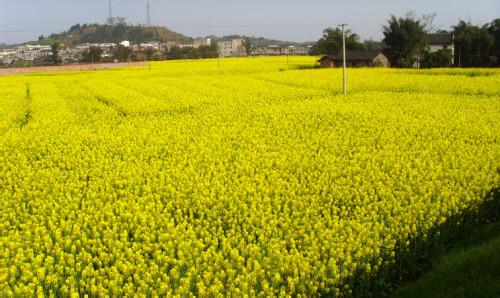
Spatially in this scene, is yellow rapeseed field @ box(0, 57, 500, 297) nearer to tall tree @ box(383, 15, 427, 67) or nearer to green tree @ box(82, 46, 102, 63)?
tall tree @ box(383, 15, 427, 67)

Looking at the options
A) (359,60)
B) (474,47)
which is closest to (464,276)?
(359,60)

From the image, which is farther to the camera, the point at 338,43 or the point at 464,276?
the point at 338,43

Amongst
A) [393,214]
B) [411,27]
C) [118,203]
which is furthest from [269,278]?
[411,27]

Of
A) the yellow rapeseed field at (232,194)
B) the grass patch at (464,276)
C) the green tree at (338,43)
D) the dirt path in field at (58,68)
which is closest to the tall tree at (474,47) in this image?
the green tree at (338,43)

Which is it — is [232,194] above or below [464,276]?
above

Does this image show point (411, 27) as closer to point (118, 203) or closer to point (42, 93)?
point (42, 93)

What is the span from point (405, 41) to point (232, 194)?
54.4m

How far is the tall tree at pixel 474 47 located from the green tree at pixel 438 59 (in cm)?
734

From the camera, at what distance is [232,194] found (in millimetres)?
9617

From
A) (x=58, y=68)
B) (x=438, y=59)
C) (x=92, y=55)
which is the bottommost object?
(x=438, y=59)

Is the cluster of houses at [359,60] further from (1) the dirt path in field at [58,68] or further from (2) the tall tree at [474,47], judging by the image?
(1) the dirt path in field at [58,68]

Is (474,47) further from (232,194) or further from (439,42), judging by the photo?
(232,194)

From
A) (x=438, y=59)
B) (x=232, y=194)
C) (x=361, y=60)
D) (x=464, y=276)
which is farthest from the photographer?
(x=361, y=60)

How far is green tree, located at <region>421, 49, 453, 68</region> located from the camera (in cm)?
5309
